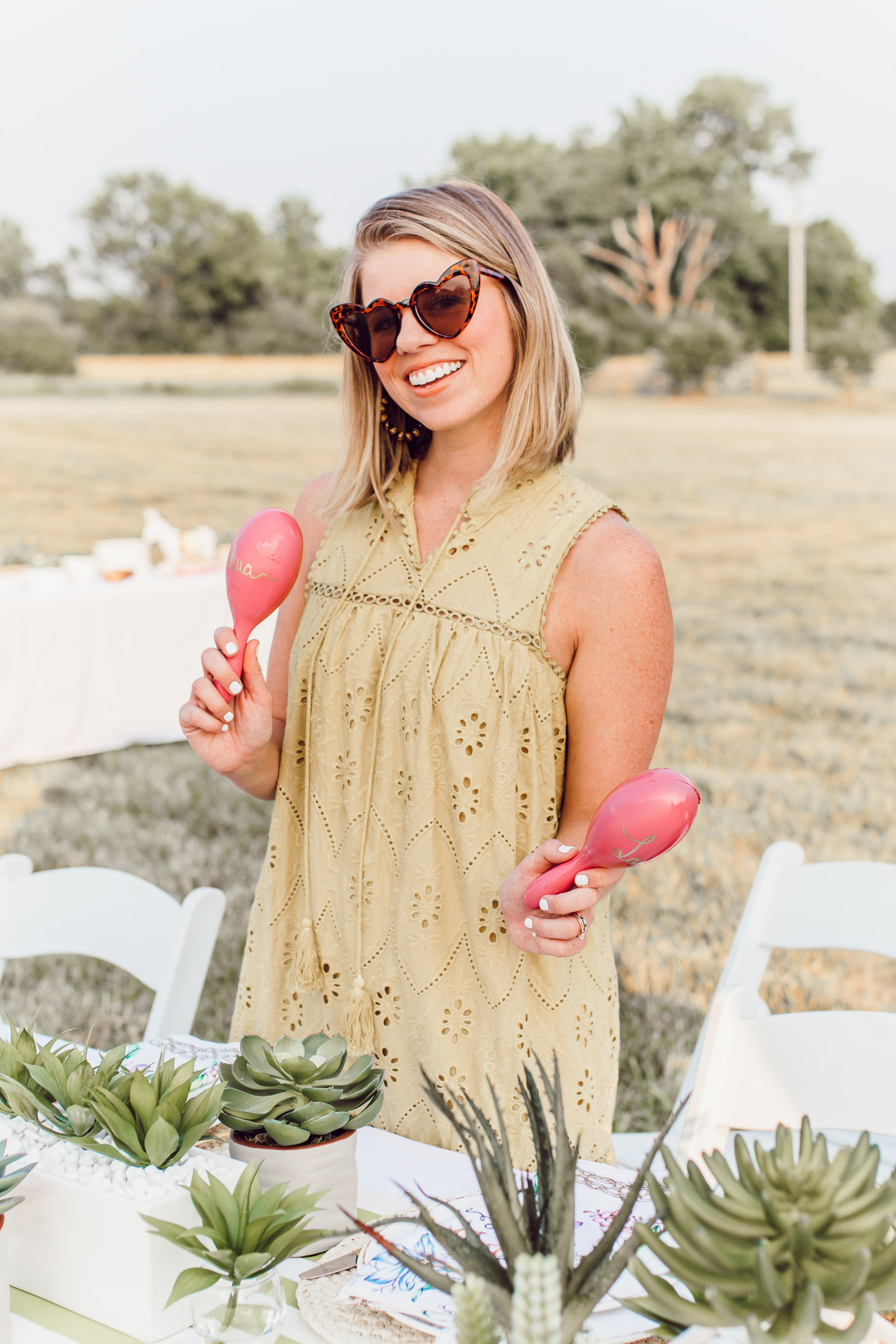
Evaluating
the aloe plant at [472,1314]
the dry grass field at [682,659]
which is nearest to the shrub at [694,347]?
the dry grass field at [682,659]

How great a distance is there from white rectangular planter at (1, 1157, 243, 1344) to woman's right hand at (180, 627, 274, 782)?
1.59 feet

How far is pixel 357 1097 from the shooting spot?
956 mm

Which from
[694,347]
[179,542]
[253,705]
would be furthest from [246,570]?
[694,347]

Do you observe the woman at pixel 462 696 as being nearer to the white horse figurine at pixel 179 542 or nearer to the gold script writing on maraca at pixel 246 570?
the gold script writing on maraca at pixel 246 570

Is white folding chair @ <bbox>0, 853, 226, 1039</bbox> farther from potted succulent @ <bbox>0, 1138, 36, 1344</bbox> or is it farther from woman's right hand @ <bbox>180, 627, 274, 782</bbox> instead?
potted succulent @ <bbox>0, 1138, 36, 1344</bbox>

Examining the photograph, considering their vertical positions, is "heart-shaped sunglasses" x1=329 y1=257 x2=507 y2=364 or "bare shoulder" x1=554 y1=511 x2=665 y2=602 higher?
"heart-shaped sunglasses" x1=329 y1=257 x2=507 y2=364

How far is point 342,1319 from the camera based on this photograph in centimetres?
88

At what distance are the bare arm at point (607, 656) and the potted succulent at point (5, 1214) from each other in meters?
0.50

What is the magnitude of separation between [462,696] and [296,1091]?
45 cm

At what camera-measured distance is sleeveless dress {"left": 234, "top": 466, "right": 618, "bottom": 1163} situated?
49.4 inches

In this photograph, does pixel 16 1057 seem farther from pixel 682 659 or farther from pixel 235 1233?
pixel 682 659

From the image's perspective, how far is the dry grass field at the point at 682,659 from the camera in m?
3.27

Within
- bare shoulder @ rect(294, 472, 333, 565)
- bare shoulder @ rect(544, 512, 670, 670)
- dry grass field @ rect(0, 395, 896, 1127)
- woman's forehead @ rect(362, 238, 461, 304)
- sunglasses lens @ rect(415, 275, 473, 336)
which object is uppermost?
woman's forehead @ rect(362, 238, 461, 304)

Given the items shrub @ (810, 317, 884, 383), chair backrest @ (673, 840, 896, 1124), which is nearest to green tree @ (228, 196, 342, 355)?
shrub @ (810, 317, 884, 383)
